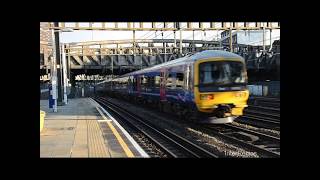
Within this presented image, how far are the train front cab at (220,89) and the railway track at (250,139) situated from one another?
2.05ft

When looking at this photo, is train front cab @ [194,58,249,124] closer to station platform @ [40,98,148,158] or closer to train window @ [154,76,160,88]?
station platform @ [40,98,148,158]

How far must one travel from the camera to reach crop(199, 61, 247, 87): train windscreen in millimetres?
13414

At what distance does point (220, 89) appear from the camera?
1330cm

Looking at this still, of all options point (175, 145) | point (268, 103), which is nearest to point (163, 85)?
point (175, 145)

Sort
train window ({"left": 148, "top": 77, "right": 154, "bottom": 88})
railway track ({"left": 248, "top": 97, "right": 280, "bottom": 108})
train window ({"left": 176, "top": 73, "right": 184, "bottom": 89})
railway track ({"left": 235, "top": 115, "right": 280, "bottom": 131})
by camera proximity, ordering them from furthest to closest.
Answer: railway track ({"left": 248, "top": 97, "right": 280, "bottom": 108})
train window ({"left": 148, "top": 77, "right": 154, "bottom": 88})
train window ({"left": 176, "top": 73, "right": 184, "bottom": 89})
railway track ({"left": 235, "top": 115, "right": 280, "bottom": 131})

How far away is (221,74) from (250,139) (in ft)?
8.09

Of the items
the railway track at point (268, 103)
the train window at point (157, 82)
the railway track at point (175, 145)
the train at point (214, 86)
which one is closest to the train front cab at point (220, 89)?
the train at point (214, 86)

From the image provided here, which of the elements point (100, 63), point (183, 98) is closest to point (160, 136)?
point (183, 98)

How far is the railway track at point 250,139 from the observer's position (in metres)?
10.2

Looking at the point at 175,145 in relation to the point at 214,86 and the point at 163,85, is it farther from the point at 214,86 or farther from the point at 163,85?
the point at 163,85

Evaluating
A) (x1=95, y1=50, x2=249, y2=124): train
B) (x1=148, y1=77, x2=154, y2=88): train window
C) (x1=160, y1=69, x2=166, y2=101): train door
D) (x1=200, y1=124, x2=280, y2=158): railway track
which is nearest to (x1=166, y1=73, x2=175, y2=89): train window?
(x1=160, y1=69, x2=166, y2=101): train door

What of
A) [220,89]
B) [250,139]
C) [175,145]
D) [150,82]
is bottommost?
[175,145]
